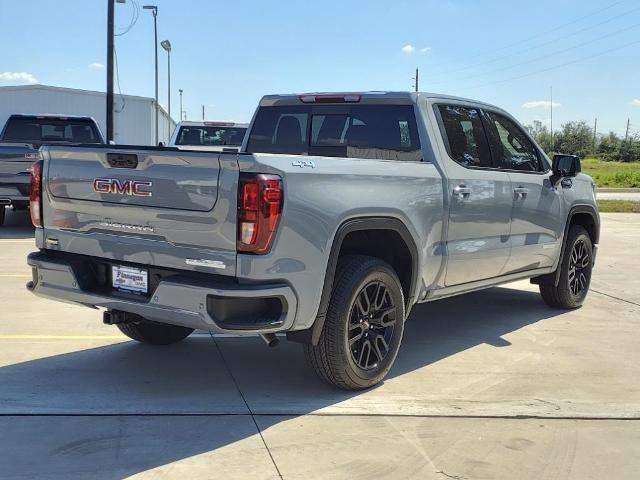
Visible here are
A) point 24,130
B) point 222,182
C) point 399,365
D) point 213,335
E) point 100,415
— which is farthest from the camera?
point 24,130

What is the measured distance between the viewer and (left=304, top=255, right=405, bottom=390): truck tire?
4219mm

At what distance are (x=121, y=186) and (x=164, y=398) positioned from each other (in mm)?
1354

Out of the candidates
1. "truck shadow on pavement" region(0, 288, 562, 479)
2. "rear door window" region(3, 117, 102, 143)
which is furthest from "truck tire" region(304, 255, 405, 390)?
"rear door window" region(3, 117, 102, 143)

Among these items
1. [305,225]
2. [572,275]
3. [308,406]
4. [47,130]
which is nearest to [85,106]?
[47,130]

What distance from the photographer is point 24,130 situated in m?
13.1

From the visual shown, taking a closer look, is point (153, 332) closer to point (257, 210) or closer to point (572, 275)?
point (257, 210)

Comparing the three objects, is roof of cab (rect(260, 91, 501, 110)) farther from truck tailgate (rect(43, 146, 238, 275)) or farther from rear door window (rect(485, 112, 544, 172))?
truck tailgate (rect(43, 146, 238, 275))

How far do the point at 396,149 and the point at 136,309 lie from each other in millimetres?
2346

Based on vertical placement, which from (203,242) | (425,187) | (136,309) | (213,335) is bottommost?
(213,335)

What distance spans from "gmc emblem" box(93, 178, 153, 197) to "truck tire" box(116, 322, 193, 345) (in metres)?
1.50

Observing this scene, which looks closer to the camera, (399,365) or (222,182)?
(222,182)

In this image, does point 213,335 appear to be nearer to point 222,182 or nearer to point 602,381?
point 222,182

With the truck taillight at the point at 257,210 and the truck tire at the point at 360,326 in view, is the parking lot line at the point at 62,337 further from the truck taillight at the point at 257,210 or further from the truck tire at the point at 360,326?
the truck taillight at the point at 257,210

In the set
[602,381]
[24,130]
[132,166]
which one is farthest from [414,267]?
[24,130]
